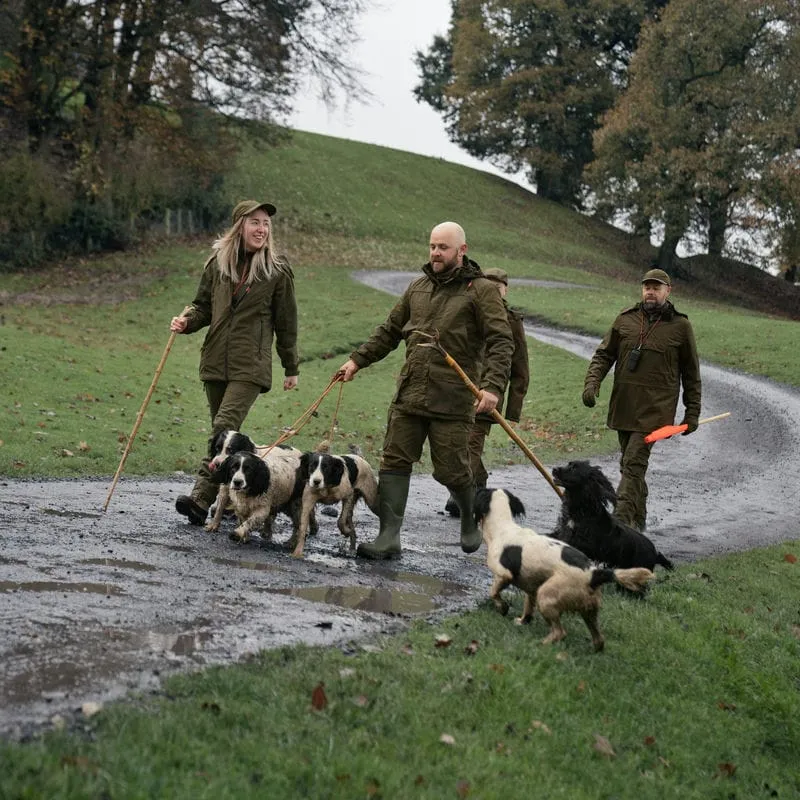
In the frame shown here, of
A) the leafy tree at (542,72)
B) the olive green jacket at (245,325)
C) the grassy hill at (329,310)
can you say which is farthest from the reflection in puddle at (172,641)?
the leafy tree at (542,72)

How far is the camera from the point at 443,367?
29.9ft

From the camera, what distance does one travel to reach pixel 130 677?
5621mm

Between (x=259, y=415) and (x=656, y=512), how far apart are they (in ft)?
30.2

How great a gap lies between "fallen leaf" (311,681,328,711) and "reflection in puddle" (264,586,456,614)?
1.97m

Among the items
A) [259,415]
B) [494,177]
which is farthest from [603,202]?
[259,415]

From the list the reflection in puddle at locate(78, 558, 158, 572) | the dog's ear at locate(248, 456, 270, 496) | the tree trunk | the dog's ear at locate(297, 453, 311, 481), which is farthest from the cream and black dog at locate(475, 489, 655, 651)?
the tree trunk

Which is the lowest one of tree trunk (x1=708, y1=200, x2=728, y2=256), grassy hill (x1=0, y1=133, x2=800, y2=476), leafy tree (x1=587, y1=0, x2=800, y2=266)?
grassy hill (x1=0, y1=133, x2=800, y2=476)

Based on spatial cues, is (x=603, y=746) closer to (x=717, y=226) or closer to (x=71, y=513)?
(x=71, y=513)

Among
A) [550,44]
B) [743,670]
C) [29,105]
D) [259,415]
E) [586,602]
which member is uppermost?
[550,44]

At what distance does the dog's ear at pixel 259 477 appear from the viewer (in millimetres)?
9375

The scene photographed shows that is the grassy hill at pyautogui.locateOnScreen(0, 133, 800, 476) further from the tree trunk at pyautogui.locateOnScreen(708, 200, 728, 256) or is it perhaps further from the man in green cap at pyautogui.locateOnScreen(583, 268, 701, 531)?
the man in green cap at pyautogui.locateOnScreen(583, 268, 701, 531)

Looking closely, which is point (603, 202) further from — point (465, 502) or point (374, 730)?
point (374, 730)

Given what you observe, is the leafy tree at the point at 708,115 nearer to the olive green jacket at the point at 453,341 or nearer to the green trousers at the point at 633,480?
the green trousers at the point at 633,480

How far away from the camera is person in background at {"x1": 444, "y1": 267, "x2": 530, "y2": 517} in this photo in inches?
477
